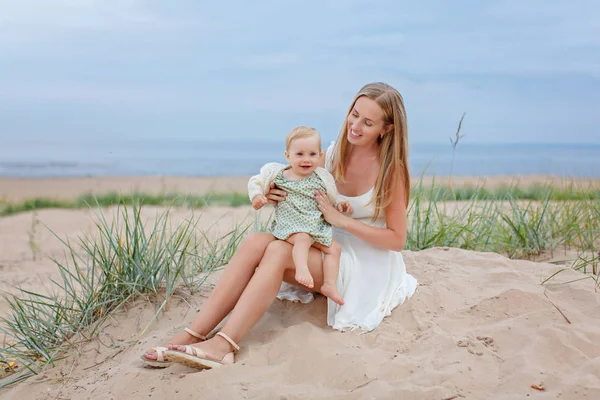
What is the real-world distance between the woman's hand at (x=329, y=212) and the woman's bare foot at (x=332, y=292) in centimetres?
33

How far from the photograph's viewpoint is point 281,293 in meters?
3.70

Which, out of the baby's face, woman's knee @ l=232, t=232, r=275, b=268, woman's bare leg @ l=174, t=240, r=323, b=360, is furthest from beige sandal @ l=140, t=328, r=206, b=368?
the baby's face

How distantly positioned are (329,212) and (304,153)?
13.6 inches

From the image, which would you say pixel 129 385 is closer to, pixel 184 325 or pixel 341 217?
pixel 184 325

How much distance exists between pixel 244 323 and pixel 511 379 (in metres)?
1.29

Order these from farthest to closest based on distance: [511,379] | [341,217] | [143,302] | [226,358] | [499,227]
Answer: [499,227] → [143,302] → [341,217] → [226,358] → [511,379]

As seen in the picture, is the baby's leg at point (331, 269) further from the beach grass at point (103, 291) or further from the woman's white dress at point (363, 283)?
the beach grass at point (103, 291)

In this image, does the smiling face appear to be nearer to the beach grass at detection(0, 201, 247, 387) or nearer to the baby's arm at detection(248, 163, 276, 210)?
the baby's arm at detection(248, 163, 276, 210)

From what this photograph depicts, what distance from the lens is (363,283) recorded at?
351 centimetres

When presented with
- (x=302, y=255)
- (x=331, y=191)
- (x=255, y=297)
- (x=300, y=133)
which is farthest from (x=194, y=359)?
(x=300, y=133)

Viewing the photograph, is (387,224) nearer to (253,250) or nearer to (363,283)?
(363,283)

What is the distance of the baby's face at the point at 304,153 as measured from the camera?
3293 millimetres

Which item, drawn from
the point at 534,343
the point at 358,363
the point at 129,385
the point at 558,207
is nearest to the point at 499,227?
the point at 558,207

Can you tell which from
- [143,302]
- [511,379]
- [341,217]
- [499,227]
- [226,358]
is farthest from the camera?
[499,227]
